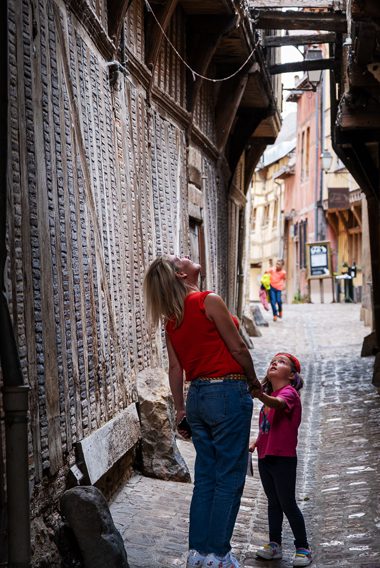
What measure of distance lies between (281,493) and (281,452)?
0.23 metres

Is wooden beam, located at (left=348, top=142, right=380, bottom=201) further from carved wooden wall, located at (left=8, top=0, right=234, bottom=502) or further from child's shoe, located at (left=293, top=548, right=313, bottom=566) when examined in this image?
child's shoe, located at (left=293, top=548, right=313, bottom=566)

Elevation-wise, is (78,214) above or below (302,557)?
above

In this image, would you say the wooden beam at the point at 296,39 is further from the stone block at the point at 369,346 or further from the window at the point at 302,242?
the window at the point at 302,242

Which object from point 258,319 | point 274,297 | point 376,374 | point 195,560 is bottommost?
point 195,560

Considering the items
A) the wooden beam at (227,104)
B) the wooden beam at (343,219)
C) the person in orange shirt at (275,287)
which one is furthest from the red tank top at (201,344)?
the wooden beam at (343,219)

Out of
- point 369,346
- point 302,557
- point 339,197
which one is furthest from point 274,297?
point 302,557

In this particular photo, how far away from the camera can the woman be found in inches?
195

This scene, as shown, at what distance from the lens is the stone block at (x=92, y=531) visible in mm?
4668

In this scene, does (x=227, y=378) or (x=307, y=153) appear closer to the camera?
(x=227, y=378)

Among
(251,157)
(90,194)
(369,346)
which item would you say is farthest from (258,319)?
(90,194)

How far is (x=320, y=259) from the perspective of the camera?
39062 millimetres

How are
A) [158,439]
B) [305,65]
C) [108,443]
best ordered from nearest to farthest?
[108,443] < [158,439] < [305,65]

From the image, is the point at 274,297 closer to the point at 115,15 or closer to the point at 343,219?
the point at 343,219

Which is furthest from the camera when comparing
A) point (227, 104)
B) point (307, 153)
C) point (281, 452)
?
point (307, 153)
